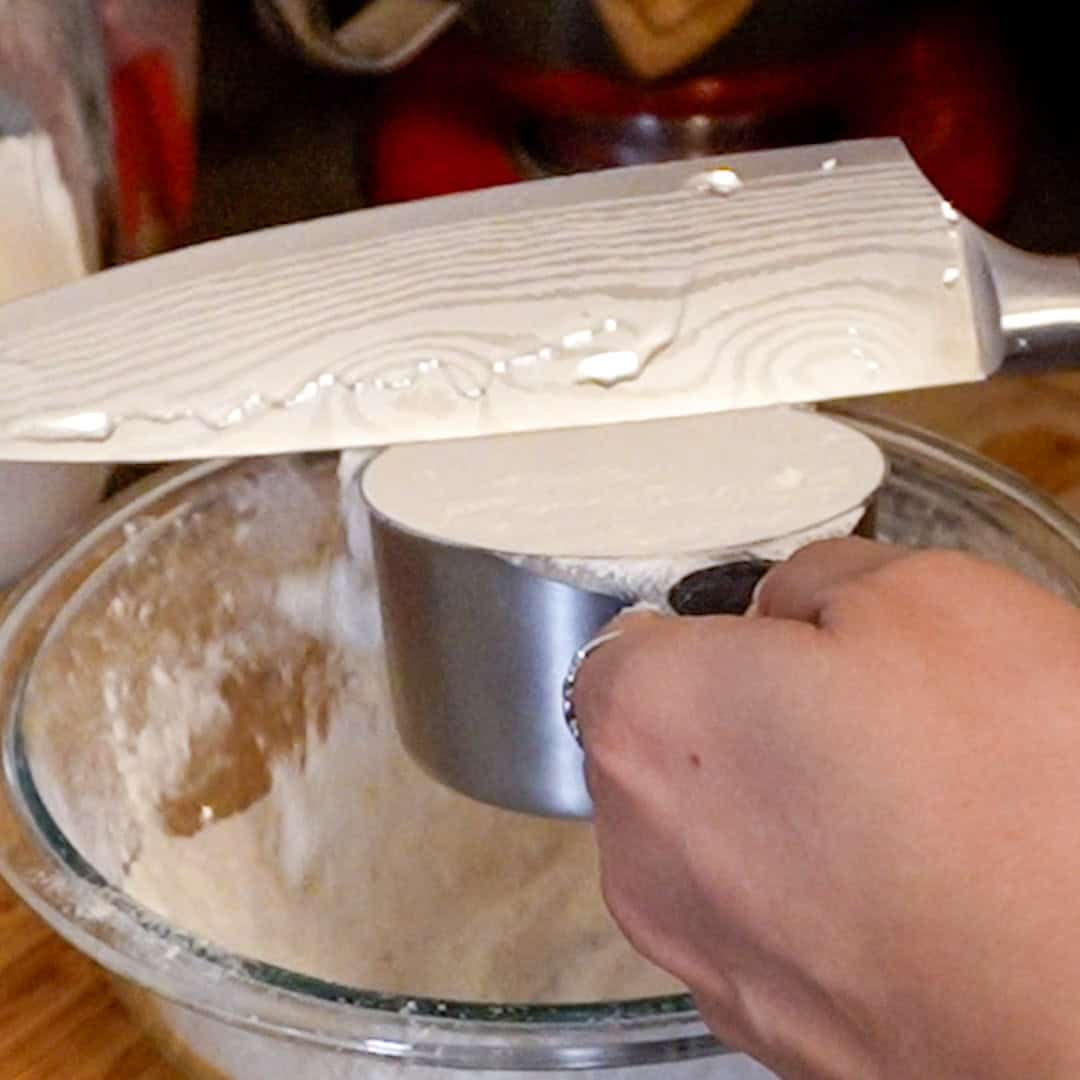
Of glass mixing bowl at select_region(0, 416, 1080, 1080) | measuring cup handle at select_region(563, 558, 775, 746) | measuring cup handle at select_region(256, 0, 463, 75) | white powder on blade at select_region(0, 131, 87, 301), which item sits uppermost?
measuring cup handle at select_region(256, 0, 463, 75)

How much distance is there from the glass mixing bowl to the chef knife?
0.36ft

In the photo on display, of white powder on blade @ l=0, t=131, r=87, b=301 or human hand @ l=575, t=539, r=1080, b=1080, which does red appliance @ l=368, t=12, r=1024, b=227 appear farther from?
human hand @ l=575, t=539, r=1080, b=1080

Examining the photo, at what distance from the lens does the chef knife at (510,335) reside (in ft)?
1.24

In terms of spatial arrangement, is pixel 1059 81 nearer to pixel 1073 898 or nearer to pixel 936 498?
pixel 936 498

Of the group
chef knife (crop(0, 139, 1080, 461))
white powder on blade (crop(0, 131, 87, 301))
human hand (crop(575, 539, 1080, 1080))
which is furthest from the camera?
white powder on blade (crop(0, 131, 87, 301))

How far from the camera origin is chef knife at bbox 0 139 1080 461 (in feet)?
1.24

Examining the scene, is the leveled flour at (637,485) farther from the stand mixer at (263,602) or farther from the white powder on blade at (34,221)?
the white powder on blade at (34,221)

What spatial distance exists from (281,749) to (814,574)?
253mm

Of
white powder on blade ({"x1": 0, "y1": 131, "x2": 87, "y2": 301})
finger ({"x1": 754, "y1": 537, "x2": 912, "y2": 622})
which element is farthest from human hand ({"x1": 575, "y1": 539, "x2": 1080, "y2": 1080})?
white powder on blade ({"x1": 0, "y1": 131, "x2": 87, "y2": 301})

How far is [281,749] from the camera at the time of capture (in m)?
0.55

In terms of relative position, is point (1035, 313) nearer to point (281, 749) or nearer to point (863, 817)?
point (863, 817)

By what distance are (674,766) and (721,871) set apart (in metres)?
0.02

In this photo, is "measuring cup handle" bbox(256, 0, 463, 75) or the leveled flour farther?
"measuring cup handle" bbox(256, 0, 463, 75)

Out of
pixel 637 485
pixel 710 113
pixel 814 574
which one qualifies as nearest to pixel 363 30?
pixel 710 113
